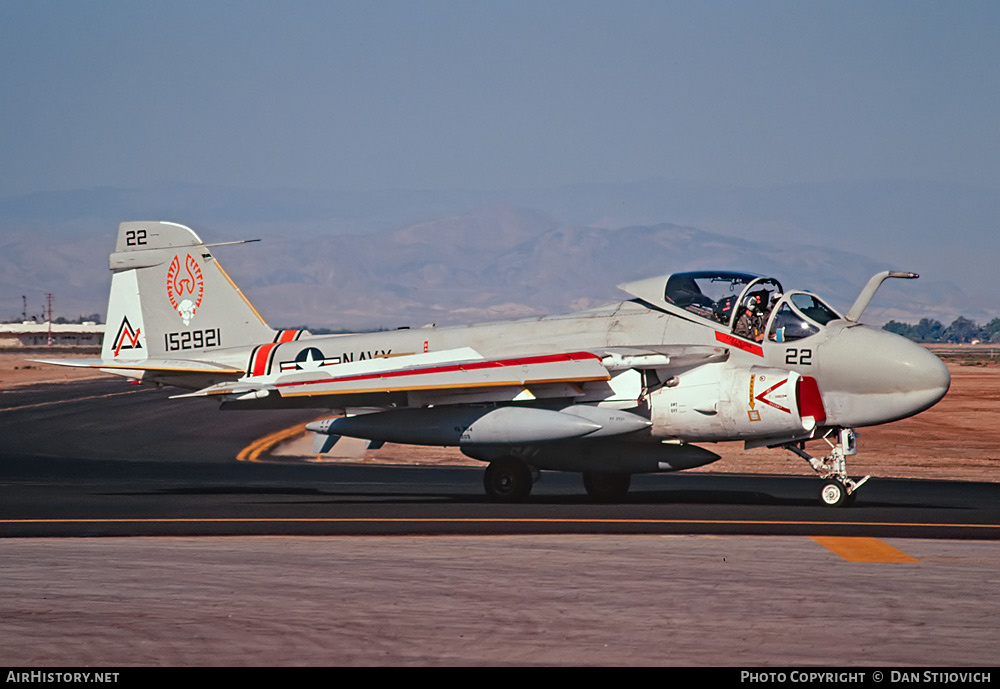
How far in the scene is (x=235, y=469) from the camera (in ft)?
77.5

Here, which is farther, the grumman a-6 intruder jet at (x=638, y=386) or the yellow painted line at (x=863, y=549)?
the grumman a-6 intruder jet at (x=638, y=386)

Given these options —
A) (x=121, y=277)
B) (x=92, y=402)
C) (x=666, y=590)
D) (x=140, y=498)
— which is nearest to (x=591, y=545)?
(x=666, y=590)

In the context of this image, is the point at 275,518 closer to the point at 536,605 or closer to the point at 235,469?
the point at 536,605

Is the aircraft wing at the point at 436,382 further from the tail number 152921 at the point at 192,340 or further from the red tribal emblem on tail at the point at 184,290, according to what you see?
the red tribal emblem on tail at the point at 184,290

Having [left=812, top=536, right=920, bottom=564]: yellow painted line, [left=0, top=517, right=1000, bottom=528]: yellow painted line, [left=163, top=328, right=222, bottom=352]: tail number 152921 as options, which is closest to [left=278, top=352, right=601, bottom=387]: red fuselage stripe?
[left=0, top=517, right=1000, bottom=528]: yellow painted line

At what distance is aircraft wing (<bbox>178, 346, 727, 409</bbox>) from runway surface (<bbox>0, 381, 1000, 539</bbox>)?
1.48m

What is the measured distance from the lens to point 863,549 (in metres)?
11.8

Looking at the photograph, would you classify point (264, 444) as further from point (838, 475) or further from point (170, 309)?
point (838, 475)

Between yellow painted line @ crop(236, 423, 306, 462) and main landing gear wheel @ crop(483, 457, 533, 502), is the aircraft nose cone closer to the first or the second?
main landing gear wheel @ crop(483, 457, 533, 502)

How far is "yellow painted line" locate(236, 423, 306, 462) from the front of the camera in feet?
87.9

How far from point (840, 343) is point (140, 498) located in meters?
10.2

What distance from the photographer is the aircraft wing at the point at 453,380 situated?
1662cm

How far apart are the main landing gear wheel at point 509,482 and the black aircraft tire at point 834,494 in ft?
13.5

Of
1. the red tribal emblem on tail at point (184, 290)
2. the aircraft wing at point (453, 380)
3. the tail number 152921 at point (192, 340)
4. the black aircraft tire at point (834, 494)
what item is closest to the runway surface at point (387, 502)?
the black aircraft tire at point (834, 494)
